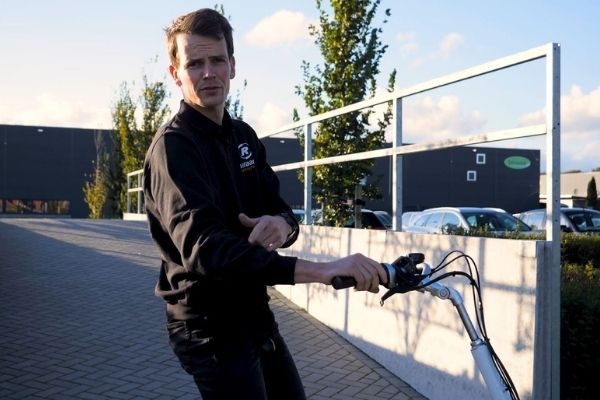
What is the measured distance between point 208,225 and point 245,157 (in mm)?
571

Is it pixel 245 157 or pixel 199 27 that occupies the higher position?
pixel 199 27

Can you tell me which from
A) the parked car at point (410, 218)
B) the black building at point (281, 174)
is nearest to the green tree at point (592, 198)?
the black building at point (281, 174)

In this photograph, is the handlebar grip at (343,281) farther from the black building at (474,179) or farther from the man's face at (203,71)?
the black building at (474,179)

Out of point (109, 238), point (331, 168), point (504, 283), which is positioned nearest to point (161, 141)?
point (504, 283)

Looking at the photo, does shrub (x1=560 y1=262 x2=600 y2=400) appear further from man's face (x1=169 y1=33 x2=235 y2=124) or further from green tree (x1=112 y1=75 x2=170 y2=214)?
green tree (x1=112 y1=75 x2=170 y2=214)

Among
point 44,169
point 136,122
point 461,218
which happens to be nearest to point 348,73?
point 461,218

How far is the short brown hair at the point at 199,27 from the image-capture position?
2428 mm

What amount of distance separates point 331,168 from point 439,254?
496cm

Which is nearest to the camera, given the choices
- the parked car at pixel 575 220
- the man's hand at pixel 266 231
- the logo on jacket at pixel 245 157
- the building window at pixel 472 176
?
the man's hand at pixel 266 231

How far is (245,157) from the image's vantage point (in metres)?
2.68

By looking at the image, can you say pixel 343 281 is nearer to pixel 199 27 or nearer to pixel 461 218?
pixel 199 27

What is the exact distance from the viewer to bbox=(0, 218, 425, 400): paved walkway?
5465mm

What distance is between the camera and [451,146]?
504 centimetres

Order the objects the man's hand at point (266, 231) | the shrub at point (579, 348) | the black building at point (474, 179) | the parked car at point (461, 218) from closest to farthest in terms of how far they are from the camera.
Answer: the man's hand at point (266, 231) < the shrub at point (579, 348) < the parked car at point (461, 218) < the black building at point (474, 179)
